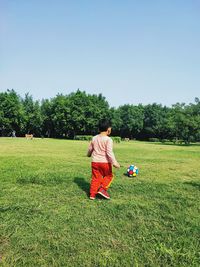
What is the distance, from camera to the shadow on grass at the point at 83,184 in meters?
6.78

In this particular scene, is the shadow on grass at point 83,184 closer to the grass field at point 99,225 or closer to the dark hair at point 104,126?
the grass field at point 99,225

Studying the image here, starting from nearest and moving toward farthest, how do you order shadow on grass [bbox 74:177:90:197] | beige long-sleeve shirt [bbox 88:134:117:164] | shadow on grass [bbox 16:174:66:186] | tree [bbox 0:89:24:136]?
1. beige long-sleeve shirt [bbox 88:134:117:164]
2. shadow on grass [bbox 74:177:90:197]
3. shadow on grass [bbox 16:174:66:186]
4. tree [bbox 0:89:24:136]

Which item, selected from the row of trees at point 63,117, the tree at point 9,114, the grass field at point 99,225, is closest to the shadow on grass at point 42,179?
the grass field at point 99,225

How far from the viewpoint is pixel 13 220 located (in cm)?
463

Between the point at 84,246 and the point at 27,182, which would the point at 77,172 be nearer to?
the point at 27,182

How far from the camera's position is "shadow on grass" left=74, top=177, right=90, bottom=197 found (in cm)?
678

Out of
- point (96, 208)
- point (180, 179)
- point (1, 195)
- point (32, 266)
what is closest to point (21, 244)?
point (32, 266)

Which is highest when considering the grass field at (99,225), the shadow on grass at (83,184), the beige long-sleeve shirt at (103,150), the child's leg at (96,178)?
the beige long-sleeve shirt at (103,150)

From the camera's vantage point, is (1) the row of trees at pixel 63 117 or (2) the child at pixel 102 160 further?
(1) the row of trees at pixel 63 117

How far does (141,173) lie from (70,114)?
6504 cm

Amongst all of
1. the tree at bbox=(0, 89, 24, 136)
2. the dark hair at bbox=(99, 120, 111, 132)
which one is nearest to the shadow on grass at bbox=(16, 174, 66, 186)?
the dark hair at bbox=(99, 120, 111, 132)

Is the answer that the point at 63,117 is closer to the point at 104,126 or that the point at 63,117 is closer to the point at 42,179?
the point at 42,179

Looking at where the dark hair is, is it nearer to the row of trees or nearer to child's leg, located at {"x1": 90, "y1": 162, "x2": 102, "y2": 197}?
child's leg, located at {"x1": 90, "y1": 162, "x2": 102, "y2": 197}

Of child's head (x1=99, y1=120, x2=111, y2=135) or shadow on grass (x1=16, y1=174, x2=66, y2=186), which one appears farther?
shadow on grass (x1=16, y1=174, x2=66, y2=186)
